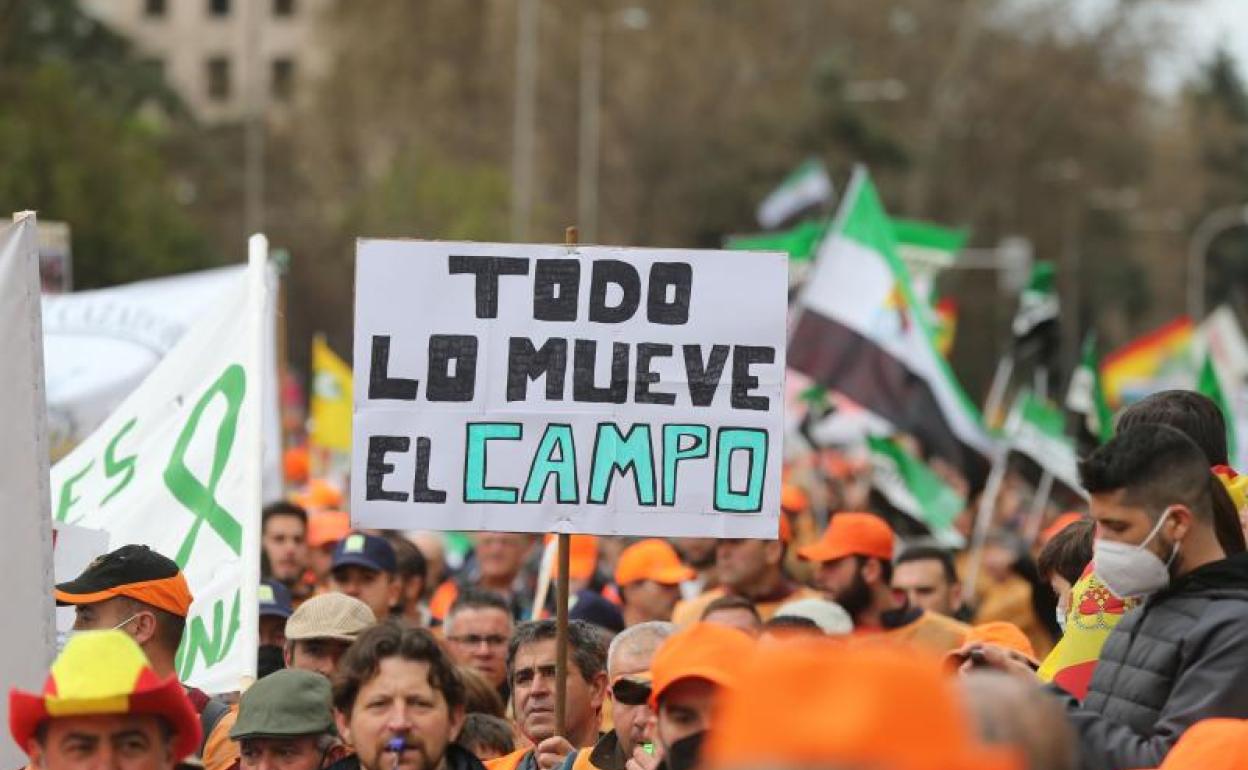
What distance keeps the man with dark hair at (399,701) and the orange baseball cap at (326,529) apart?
18.1 feet

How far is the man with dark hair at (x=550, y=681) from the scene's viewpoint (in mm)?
7238

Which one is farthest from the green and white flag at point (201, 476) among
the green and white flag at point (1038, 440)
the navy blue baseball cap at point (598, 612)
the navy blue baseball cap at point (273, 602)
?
the green and white flag at point (1038, 440)

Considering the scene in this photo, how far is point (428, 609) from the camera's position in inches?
443

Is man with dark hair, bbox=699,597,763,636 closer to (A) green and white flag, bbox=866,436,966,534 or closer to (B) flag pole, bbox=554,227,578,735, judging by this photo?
(B) flag pole, bbox=554,227,578,735

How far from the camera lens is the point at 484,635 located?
884 centimetres

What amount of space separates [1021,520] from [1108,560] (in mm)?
18002

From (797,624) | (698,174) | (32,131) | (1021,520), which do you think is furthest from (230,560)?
(698,174)

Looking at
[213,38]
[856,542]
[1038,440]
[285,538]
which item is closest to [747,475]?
[856,542]

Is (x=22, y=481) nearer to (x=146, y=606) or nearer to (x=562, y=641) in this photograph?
(x=146, y=606)

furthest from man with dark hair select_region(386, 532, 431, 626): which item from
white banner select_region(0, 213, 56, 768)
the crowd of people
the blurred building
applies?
the blurred building

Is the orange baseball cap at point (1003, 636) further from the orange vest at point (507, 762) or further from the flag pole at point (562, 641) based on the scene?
the orange vest at point (507, 762)

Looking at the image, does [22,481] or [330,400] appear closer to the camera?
[22,481]

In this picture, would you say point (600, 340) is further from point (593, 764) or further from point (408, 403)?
point (593, 764)

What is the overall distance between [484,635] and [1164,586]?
3.86 meters
